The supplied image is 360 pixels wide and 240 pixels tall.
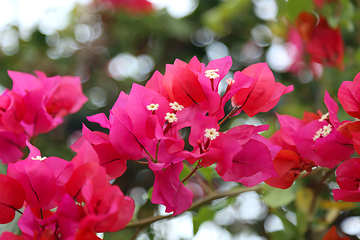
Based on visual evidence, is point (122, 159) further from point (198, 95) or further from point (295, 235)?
point (295, 235)

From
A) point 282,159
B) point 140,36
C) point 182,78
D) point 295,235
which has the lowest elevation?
point 295,235

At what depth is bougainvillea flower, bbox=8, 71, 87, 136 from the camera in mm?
548

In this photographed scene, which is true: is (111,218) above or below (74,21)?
above

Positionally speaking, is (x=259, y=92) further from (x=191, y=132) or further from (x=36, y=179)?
(x=36, y=179)

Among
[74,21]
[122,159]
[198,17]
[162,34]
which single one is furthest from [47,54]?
[122,159]

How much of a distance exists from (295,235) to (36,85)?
63 centimetres

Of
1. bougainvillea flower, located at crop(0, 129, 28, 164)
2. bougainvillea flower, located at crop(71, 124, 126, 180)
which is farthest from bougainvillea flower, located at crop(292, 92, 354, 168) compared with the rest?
bougainvillea flower, located at crop(0, 129, 28, 164)

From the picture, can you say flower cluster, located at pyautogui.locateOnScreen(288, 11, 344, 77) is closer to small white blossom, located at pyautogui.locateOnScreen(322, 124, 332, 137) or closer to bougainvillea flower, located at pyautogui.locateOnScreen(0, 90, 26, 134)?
small white blossom, located at pyautogui.locateOnScreen(322, 124, 332, 137)

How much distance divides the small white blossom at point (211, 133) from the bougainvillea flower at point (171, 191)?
0.19ft

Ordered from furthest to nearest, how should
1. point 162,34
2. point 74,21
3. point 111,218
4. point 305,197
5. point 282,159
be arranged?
point 74,21 < point 162,34 < point 305,197 < point 282,159 < point 111,218

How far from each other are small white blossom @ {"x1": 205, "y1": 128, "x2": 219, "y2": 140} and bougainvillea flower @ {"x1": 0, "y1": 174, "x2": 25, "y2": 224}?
22 centimetres

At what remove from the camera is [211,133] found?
0.34 metres

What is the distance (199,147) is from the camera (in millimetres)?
349

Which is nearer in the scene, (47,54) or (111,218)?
(111,218)
